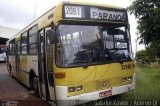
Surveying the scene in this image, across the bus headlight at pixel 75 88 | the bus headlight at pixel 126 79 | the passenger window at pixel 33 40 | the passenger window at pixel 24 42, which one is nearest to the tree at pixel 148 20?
the bus headlight at pixel 126 79

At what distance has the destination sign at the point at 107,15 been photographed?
939cm

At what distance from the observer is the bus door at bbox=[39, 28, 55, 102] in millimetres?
9355

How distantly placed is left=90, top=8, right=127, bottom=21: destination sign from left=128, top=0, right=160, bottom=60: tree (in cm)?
39

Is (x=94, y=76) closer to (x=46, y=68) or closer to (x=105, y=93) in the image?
(x=105, y=93)

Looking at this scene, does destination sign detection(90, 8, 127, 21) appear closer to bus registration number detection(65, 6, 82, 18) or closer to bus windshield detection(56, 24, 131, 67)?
bus windshield detection(56, 24, 131, 67)

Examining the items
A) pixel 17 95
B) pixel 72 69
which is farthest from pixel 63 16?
pixel 17 95

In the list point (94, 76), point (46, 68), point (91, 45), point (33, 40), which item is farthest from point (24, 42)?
point (94, 76)

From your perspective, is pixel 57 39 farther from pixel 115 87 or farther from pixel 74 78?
pixel 115 87

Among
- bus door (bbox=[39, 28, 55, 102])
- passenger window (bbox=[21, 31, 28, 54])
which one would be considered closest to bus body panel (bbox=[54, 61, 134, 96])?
bus door (bbox=[39, 28, 55, 102])

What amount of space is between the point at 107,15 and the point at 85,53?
1.47m

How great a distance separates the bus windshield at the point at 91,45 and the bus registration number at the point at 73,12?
286 millimetres

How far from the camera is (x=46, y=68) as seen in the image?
9.85m

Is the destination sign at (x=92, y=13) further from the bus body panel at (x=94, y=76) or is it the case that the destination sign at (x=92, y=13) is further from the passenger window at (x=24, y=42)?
the passenger window at (x=24, y=42)

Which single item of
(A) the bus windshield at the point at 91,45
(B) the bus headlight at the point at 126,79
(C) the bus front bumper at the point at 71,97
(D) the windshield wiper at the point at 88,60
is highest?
(A) the bus windshield at the point at 91,45
